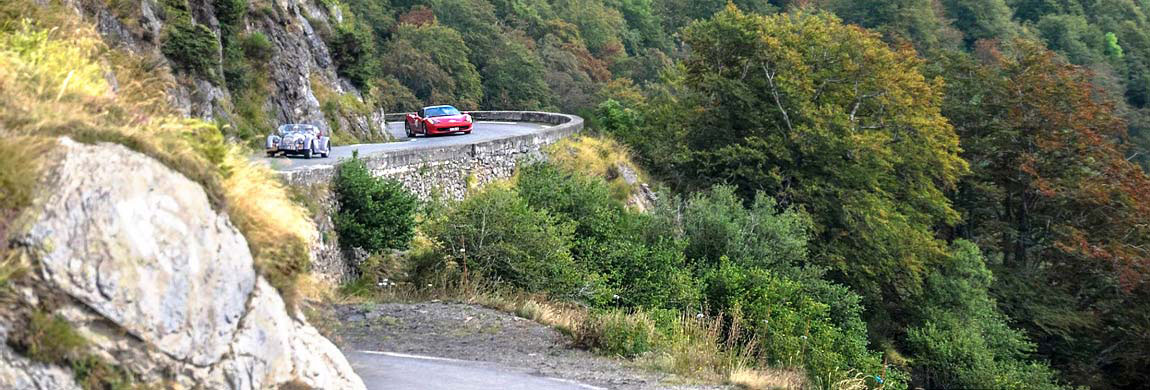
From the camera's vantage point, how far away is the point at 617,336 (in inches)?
513

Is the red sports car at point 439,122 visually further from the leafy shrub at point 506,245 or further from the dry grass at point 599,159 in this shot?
the leafy shrub at point 506,245

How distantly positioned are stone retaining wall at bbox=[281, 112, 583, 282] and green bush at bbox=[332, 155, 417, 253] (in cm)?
24

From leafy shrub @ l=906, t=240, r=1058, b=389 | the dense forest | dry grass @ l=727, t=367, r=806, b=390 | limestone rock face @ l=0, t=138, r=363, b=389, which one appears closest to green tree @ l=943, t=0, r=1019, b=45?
the dense forest

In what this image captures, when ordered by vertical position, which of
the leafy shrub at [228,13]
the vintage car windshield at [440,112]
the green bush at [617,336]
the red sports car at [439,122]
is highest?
the leafy shrub at [228,13]

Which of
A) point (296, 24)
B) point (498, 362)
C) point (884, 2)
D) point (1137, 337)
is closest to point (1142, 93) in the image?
point (884, 2)

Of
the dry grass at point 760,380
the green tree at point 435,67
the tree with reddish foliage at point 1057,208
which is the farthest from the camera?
the green tree at point 435,67

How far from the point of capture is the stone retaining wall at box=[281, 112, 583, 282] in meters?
17.0

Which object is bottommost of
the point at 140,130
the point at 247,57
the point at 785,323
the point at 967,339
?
the point at 967,339

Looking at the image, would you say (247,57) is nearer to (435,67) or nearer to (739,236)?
(739,236)

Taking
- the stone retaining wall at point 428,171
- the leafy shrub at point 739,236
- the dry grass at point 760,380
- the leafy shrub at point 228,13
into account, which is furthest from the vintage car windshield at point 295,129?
the dry grass at point 760,380

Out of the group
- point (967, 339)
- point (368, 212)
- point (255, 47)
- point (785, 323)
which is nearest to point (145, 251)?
point (368, 212)

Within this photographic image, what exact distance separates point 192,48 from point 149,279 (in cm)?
2145

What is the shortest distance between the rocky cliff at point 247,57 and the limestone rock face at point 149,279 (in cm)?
1518

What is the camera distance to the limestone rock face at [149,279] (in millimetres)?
6211
